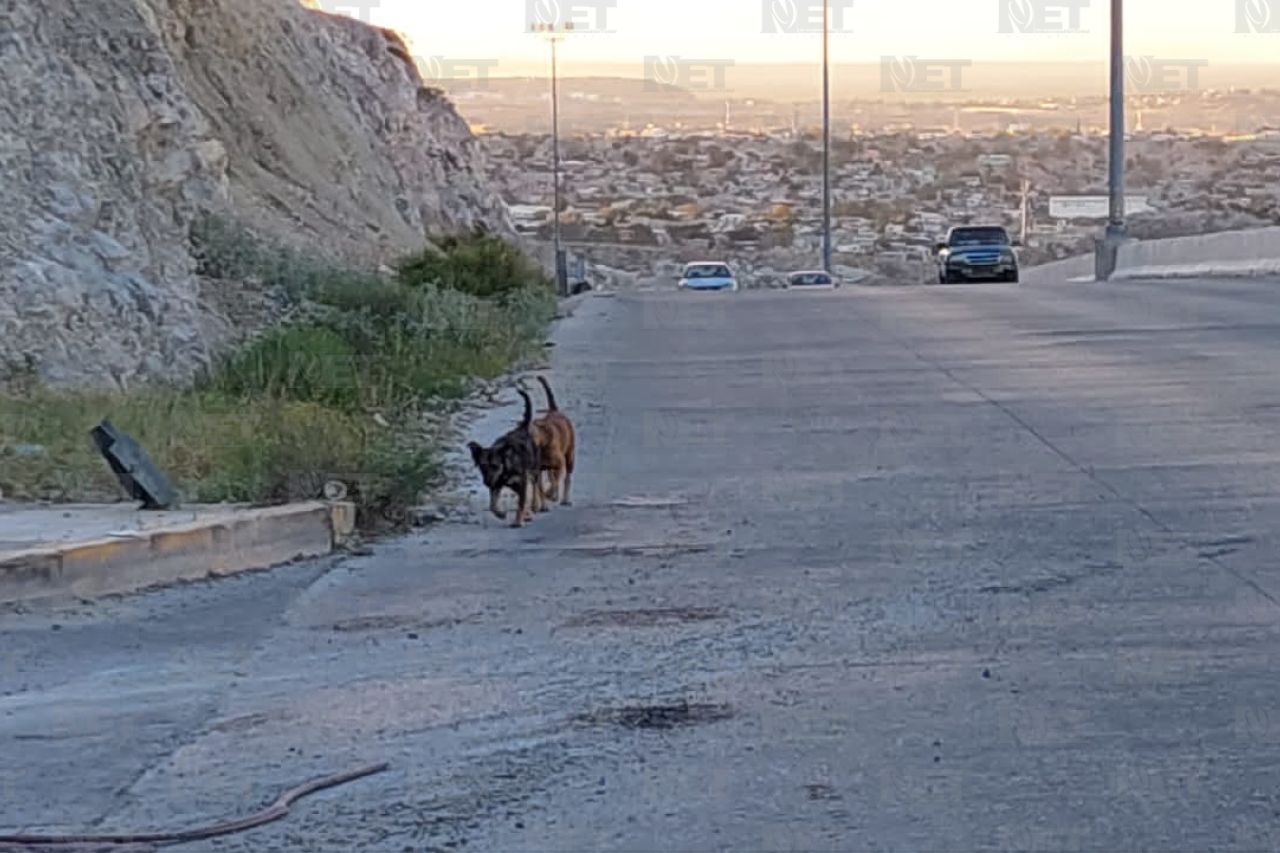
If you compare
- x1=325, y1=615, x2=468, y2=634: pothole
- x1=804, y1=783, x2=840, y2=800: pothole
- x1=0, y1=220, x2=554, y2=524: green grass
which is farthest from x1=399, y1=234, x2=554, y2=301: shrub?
x1=804, y1=783, x2=840, y2=800: pothole

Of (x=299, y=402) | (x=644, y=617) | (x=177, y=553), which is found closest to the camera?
(x=644, y=617)

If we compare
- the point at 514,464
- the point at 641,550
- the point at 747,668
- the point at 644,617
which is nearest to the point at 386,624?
the point at 644,617

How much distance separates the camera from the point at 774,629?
9672 millimetres

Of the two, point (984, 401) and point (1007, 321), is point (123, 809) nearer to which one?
point (984, 401)

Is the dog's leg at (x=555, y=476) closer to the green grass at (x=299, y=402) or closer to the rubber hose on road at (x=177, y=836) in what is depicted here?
the green grass at (x=299, y=402)

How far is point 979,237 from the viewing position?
59.2 metres

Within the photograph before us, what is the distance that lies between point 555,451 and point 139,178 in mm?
11364

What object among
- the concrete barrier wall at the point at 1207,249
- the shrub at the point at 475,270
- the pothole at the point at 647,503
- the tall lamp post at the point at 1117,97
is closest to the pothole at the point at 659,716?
the pothole at the point at 647,503

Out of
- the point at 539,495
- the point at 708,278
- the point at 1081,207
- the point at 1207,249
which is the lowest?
the point at 1081,207

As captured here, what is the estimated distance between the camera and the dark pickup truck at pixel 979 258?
2266 inches

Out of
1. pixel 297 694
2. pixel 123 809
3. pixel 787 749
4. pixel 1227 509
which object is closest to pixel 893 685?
pixel 787 749

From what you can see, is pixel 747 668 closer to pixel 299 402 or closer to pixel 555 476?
pixel 555 476

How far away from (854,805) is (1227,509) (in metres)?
6.53

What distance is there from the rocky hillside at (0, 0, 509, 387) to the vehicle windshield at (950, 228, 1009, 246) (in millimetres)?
17675
